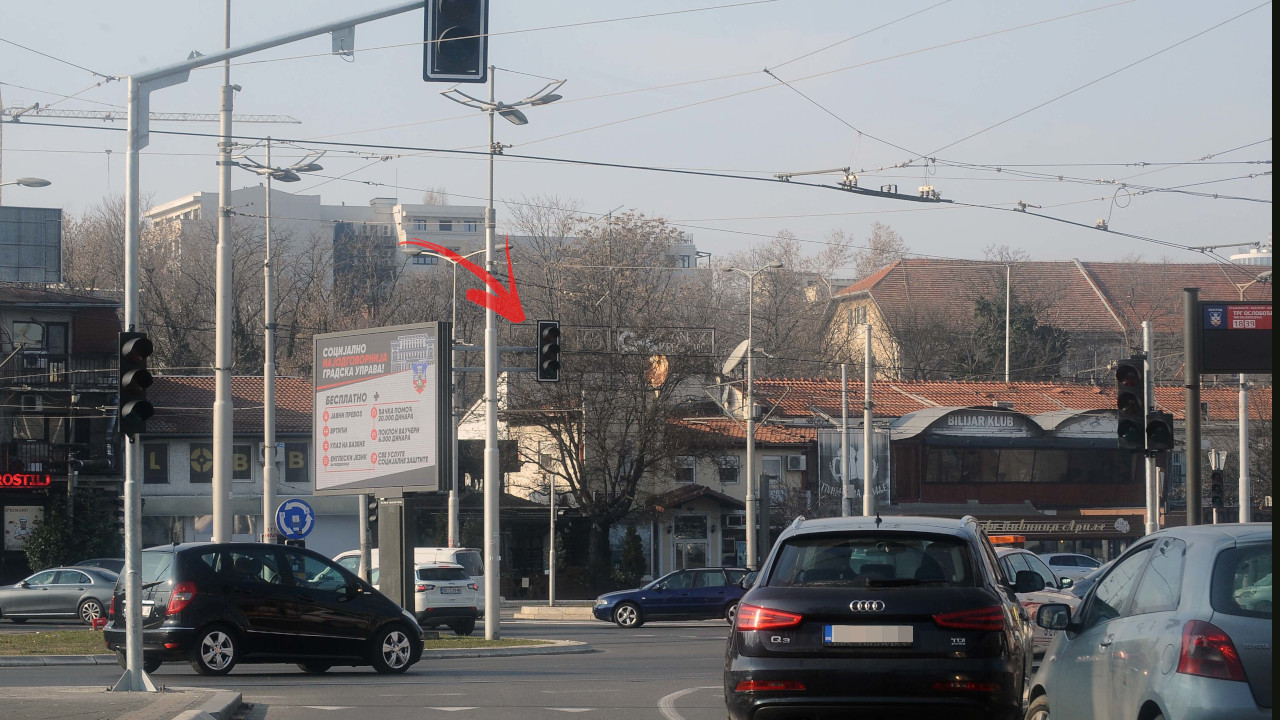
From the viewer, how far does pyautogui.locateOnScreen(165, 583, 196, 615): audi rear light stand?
53.6 feet

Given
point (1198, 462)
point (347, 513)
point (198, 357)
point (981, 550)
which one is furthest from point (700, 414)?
point (981, 550)

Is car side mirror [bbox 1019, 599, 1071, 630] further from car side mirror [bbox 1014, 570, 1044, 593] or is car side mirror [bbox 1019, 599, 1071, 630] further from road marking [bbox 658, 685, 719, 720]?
road marking [bbox 658, 685, 719, 720]

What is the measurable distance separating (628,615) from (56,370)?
28649 millimetres

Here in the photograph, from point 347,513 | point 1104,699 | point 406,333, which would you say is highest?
point 406,333

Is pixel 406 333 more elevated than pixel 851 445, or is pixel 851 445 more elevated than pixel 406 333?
pixel 406 333

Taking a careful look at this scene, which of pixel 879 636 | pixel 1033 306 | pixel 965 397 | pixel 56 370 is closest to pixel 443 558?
pixel 879 636

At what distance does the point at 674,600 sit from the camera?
34.7m

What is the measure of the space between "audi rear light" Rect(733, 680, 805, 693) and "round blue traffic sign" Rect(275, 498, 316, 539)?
64.4 feet

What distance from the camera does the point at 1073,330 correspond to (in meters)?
78.9

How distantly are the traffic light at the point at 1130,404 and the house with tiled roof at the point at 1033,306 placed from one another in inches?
1980

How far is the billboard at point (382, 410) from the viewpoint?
82.5 feet

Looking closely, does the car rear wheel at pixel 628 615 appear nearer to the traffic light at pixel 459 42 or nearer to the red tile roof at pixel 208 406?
the traffic light at pixel 459 42

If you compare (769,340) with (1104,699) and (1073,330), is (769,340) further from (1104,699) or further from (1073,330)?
(1104,699)

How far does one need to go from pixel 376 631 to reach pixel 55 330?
134 feet
